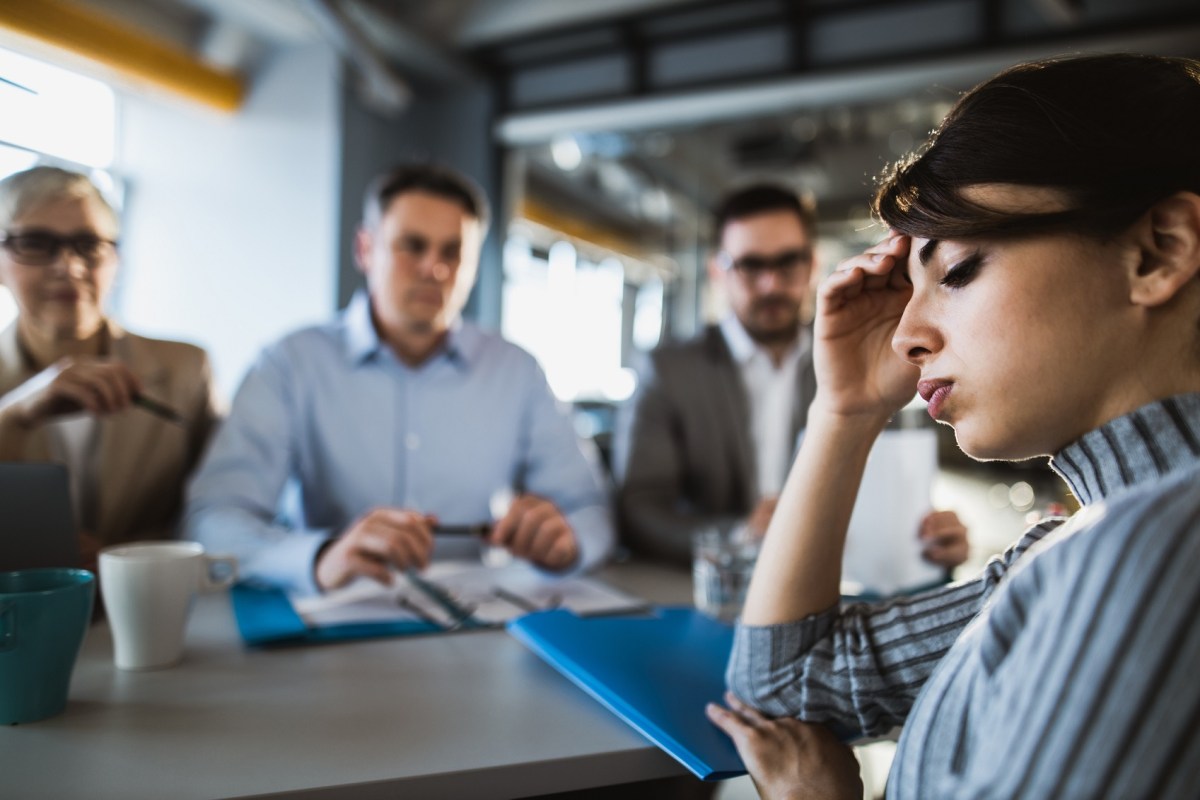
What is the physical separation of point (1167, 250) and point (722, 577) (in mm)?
742

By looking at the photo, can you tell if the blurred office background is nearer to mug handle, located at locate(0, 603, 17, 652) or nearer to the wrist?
the wrist

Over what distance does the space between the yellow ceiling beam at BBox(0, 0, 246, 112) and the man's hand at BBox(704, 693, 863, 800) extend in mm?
2296

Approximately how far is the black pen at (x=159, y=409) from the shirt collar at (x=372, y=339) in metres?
0.45

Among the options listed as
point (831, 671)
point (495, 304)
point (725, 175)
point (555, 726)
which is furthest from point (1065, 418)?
point (725, 175)

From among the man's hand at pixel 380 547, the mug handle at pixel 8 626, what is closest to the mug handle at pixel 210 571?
the man's hand at pixel 380 547

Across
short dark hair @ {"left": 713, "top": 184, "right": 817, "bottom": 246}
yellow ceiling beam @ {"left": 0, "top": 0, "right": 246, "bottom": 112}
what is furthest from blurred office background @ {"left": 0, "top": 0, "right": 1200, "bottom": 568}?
short dark hair @ {"left": 713, "top": 184, "right": 817, "bottom": 246}

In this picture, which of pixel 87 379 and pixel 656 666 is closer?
pixel 656 666

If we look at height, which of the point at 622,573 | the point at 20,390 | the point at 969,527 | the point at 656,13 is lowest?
the point at 622,573

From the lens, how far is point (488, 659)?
0.98 meters

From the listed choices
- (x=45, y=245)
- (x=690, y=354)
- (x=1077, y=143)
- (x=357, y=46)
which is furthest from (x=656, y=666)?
(x=357, y=46)

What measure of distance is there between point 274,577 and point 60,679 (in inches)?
18.6

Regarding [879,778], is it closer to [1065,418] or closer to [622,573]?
[622,573]

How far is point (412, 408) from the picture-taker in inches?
76.5

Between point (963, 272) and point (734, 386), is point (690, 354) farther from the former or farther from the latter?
point (963, 272)
